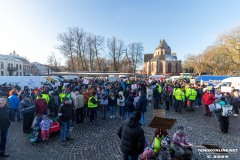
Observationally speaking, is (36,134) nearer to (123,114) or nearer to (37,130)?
(37,130)

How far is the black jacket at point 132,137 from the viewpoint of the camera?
388 cm

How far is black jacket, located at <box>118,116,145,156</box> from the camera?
3883 millimetres

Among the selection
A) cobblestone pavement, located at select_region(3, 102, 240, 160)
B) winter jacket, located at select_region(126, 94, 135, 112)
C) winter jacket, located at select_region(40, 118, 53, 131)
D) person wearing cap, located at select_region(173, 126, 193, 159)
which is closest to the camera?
person wearing cap, located at select_region(173, 126, 193, 159)

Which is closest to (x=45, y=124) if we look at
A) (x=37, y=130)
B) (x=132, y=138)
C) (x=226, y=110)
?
(x=37, y=130)

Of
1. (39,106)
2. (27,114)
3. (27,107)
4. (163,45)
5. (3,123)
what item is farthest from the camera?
(163,45)

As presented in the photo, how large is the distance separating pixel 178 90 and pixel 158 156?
7.62m

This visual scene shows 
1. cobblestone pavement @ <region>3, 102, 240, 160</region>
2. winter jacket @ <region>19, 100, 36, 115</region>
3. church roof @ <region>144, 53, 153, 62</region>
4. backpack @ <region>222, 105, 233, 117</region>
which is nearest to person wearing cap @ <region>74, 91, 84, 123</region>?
cobblestone pavement @ <region>3, 102, 240, 160</region>

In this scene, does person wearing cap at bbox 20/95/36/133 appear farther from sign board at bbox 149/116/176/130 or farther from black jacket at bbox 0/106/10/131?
sign board at bbox 149/116/176/130

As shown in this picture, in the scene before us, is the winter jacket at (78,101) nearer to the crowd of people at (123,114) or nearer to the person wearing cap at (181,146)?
the crowd of people at (123,114)

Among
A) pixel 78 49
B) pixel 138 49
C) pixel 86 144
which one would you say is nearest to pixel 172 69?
pixel 138 49

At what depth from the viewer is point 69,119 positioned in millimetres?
6629

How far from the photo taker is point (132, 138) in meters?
3.93

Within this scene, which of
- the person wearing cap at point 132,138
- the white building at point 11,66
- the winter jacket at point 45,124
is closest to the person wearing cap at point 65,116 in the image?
the winter jacket at point 45,124

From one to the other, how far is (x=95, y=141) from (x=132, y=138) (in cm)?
340
